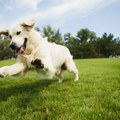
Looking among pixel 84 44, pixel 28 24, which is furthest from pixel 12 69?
pixel 84 44

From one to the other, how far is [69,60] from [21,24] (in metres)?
2.69

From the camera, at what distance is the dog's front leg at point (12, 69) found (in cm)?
648

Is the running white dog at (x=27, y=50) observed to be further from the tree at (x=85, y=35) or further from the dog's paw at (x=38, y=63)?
the tree at (x=85, y=35)

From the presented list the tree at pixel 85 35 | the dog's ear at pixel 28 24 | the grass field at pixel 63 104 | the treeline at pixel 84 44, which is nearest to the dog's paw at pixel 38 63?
the grass field at pixel 63 104

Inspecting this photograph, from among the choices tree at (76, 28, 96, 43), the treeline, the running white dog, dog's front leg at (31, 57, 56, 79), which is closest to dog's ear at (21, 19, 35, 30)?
the running white dog

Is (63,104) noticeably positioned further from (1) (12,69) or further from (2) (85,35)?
(2) (85,35)

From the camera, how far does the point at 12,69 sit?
267 inches

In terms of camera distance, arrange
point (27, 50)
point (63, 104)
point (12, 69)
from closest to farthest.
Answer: point (63, 104), point (12, 69), point (27, 50)

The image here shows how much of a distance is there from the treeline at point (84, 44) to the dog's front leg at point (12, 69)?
67.3m

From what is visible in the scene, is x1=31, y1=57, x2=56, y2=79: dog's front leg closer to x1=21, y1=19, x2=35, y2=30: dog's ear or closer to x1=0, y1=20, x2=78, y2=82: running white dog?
x1=0, y1=20, x2=78, y2=82: running white dog

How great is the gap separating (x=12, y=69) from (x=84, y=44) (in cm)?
7736

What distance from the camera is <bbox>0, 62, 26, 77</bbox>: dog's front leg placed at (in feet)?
21.3

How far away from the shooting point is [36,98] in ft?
20.7

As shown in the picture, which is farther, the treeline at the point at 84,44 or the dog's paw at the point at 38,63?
the treeline at the point at 84,44
